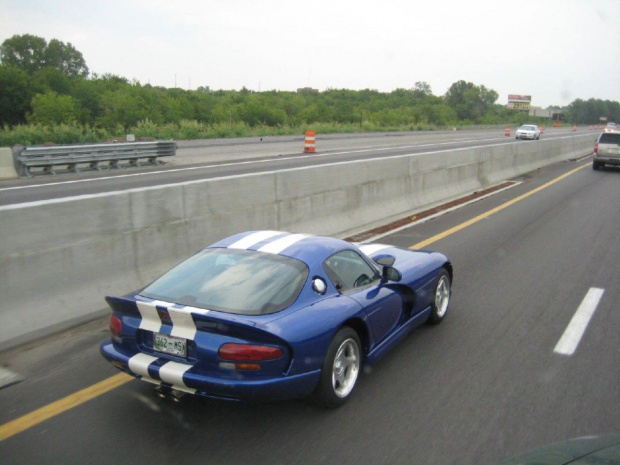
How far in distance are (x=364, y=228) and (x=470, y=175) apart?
7.16 m

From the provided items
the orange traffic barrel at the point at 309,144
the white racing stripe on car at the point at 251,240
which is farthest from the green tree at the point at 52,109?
the white racing stripe on car at the point at 251,240

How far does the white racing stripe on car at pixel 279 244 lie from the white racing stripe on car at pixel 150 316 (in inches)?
38.1

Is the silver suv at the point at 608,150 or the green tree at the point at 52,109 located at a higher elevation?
the green tree at the point at 52,109

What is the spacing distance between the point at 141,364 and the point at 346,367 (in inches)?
60.1

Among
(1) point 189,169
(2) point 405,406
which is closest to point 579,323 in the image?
(2) point 405,406

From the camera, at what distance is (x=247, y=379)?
403cm

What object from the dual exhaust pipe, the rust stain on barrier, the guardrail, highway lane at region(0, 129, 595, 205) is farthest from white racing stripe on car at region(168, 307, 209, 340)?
the guardrail

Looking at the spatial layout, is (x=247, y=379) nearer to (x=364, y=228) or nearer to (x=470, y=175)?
(x=364, y=228)

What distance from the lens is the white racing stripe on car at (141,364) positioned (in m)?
4.23

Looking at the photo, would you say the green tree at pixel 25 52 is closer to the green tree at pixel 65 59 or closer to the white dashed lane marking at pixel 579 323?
the green tree at pixel 65 59

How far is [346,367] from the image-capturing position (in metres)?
4.76

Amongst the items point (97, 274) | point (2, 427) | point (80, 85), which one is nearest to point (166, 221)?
point (97, 274)

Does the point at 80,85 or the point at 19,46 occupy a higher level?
the point at 19,46

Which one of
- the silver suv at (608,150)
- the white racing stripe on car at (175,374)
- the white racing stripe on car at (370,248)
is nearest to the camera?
the white racing stripe on car at (175,374)
